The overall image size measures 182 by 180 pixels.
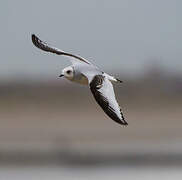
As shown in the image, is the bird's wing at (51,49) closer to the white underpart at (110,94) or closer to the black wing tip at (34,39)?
the black wing tip at (34,39)

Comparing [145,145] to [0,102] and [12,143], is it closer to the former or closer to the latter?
[12,143]

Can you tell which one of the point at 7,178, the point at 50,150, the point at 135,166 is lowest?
the point at 7,178

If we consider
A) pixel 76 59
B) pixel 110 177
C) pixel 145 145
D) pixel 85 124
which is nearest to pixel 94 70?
pixel 76 59

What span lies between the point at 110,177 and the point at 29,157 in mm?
2560

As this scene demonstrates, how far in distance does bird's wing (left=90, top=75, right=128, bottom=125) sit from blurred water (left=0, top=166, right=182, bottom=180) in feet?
22.3

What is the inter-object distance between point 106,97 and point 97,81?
0.10 m

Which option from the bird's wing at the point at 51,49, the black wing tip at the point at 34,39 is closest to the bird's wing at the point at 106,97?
the bird's wing at the point at 51,49

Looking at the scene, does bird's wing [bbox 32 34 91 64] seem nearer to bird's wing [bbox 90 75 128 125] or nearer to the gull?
the gull

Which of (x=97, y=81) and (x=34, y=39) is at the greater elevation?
(x=34, y=39)

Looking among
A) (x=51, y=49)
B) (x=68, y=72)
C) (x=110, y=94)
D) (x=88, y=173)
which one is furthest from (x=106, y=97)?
(x=88, y=173)

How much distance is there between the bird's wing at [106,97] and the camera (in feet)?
12.3

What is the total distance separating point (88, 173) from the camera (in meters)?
12.3

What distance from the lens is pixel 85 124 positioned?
17828 millimetres

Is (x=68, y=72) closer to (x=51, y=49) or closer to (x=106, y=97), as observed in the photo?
(x=106, y=97)
